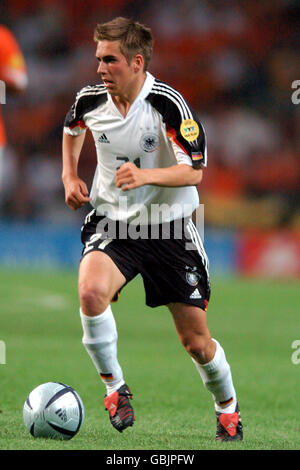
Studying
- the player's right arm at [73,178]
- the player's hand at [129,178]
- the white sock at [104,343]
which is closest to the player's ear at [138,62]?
the player's right arm at [73,178]

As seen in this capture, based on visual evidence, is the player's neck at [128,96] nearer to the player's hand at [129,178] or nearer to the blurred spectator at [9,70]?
the player's hand at [129,178]

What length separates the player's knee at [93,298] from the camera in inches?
171

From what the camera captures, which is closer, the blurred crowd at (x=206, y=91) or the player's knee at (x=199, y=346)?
the player's knee at (x=199, y=346)

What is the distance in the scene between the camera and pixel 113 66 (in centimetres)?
446

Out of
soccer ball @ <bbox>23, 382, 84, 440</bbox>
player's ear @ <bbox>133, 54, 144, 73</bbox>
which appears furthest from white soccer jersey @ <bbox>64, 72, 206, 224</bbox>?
soccer ball @ <bbox>23, 382, 84, 440</bbox>

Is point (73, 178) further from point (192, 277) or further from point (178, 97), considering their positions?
point (192, 277)

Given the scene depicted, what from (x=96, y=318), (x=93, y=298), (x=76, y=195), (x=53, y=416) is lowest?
(x=53, y=416)

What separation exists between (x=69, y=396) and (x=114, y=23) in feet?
6.15

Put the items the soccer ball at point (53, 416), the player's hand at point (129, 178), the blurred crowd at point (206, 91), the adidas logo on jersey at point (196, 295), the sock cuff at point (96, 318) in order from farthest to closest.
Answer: the blurred crowd at point (206, 91)
the adidas logo on jersey at point (196, 295)
the sock cuff at point (96, 318)
the soccer ball at point (53, 416)
the player's hand at point (129, 178)

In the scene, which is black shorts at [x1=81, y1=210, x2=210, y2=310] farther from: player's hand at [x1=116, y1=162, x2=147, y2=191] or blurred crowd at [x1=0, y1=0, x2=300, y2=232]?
blurred crowd at [x1=0, y1=0, x2=300, y2=232]

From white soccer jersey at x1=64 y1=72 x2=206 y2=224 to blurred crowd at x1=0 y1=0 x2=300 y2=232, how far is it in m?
13.0

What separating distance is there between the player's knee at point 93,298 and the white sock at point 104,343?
0.04 metres

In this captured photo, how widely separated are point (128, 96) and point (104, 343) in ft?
4.19

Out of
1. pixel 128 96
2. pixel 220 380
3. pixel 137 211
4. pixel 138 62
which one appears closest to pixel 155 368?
pixel 220 380
